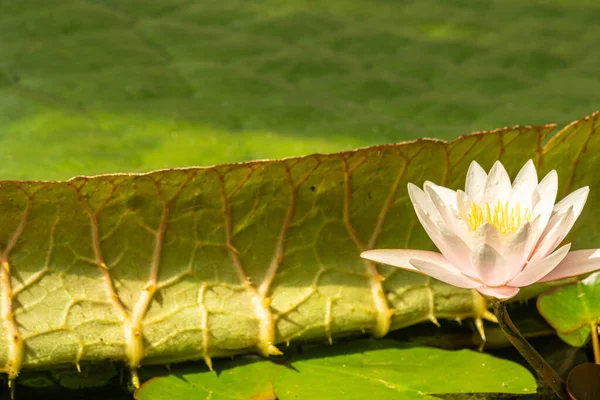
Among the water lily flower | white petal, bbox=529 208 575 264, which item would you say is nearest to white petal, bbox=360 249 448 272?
the water lily flower

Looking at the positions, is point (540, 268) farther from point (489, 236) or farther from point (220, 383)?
point (220, 383)

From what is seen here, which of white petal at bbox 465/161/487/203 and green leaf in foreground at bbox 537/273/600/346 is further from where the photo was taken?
green leaf in foreground at bbox 537/273/600/346

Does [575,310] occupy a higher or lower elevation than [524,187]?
lower

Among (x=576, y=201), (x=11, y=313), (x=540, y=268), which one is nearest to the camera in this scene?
(x=540, y=268)

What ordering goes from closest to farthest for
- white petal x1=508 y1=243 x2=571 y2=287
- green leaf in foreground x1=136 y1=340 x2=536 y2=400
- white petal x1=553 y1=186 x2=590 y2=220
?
white petal x1=508 y1=243 x2=571 y2=287
white petal x1=553 y1=186 x2=590 y2=220
green leaf in foreground x1=136 y1=340 x2=536 y2=400

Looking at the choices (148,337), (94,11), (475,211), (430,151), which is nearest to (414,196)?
(475,211)

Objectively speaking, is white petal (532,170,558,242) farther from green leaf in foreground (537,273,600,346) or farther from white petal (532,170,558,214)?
green leaf in foreground (537,273,600,346)

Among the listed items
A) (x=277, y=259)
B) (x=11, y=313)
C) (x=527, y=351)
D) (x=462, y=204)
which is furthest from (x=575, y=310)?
(x=11, y=313)

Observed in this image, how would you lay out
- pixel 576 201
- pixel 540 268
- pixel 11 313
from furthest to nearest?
pixel 11 313, pixel 576 201, pixel 540 268
